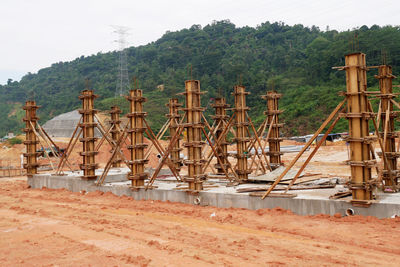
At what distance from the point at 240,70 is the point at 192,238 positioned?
56976 millimetres

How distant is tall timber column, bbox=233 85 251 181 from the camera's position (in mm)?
14398

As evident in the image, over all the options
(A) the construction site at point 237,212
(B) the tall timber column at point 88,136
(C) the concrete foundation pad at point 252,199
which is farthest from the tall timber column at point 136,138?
(B) the tall timber column at point 88,136

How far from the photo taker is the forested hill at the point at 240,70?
4962 centimetres

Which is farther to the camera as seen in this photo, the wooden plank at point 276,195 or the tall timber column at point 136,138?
the tall timber column at point 136,138

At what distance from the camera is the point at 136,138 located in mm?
14219

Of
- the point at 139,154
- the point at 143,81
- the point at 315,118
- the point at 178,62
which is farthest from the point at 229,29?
the point at 139,154

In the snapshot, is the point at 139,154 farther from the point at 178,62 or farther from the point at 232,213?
the point at 178,62

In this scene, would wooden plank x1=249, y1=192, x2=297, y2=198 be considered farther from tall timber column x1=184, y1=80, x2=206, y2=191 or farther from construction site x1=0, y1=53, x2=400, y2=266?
tall timber column x1=184, y1=80, x2=206, y2=191

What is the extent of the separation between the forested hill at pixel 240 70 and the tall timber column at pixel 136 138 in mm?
28232

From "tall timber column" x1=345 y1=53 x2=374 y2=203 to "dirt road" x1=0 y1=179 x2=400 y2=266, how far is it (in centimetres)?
107

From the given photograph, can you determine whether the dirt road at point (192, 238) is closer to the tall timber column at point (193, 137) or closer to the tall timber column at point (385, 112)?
the tall timber column at point (193, 137)

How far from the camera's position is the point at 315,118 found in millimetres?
44781

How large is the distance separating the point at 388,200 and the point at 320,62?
51.2 meters

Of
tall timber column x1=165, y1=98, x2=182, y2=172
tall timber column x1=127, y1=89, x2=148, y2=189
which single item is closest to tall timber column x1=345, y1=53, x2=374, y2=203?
tall timber column x1=127, y1=89, x2=148, y2=189
